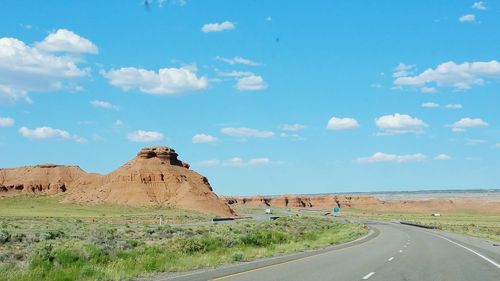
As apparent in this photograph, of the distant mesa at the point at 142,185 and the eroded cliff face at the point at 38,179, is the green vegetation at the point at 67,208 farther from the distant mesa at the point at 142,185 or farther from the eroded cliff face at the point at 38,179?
the eroded cliff face at the point at 38,179

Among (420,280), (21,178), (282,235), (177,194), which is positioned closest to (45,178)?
(21,178)

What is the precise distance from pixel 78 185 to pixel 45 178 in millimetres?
13098

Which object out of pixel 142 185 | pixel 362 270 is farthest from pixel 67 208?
pixel 362 270

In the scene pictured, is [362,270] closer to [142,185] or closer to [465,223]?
[465,223]

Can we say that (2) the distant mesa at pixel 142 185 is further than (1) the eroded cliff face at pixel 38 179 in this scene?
No

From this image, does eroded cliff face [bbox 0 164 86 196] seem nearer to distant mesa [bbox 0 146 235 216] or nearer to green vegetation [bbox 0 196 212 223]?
distant mesa [bbox 0 146 235 216]

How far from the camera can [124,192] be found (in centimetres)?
12469

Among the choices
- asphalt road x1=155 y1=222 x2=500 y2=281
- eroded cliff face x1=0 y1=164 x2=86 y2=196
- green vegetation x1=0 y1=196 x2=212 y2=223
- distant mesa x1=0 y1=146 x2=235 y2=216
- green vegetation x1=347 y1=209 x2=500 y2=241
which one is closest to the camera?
asphalt road x1=155 y1=222 x2=500 y2=281

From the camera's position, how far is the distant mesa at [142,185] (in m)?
120

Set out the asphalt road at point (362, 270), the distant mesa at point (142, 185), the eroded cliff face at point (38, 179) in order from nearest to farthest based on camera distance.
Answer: the asphalt road at point (362, 270) < the distant mesa at point (142, 185) < the eroded cliff face at point (38, 179)

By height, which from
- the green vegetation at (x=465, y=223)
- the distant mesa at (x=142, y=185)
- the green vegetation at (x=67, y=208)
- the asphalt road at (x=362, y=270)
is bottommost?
the asphalt road at (x=362, y=270)

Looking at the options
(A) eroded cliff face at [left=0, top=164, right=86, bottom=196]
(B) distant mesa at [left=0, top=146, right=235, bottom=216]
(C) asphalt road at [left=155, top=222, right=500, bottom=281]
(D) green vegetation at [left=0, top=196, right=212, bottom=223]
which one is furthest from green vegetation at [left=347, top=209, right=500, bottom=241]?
(A) eroded cliff face at [left=0, top=164, right=86, bottom=196]

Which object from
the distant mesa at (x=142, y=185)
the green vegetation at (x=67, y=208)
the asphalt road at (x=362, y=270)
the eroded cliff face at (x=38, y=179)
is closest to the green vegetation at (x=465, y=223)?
the asphalt road at (x=362, y=270)

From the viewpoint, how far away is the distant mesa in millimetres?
120438
